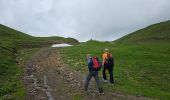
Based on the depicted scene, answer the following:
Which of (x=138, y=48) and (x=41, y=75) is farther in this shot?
(x=138, y=48)

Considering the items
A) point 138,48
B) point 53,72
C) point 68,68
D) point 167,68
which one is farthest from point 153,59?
point 53,72

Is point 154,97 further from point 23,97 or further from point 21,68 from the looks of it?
point 21,68

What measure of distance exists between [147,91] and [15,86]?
11803 millimetres

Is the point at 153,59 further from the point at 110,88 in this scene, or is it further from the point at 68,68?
the point at 110,88

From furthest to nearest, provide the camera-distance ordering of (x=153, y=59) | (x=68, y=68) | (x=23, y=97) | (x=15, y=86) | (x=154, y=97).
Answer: (x=153, y=59) < (x=68, y=68) < (x=15, y=86) < (x=154, y=97) < (x=23, y=97)

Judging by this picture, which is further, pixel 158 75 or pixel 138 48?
pixel 138 48

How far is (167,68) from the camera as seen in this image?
4444 centimetres

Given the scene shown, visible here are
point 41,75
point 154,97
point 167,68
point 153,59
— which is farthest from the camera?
point 153,59

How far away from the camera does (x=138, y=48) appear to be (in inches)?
2655

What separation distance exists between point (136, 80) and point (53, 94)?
1192 cm

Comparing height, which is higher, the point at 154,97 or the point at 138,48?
the point at 138,48

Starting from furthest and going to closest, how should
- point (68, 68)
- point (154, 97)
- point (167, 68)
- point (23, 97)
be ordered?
point (167, 68) → point (68, 68) → point (154, 97) → point (23, 97)

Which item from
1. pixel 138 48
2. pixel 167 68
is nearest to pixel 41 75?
pixel 167 68

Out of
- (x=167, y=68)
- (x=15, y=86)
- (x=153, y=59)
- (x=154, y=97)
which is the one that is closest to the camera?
(x=154, y=97)
